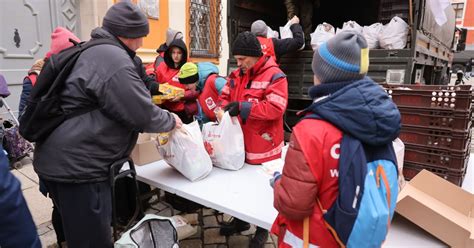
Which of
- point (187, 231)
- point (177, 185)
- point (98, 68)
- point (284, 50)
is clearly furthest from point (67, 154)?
point (284, 50)

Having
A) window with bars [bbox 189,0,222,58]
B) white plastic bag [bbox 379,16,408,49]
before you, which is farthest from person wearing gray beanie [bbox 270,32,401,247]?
window with bars [bbox 189,0,222,58]

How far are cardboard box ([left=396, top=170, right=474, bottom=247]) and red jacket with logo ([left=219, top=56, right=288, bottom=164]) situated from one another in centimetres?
94

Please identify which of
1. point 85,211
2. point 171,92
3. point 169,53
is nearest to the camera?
point 85,211

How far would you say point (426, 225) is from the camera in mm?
1522

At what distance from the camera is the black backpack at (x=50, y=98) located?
5.49 ft

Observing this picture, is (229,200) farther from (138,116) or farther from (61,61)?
(61,61)

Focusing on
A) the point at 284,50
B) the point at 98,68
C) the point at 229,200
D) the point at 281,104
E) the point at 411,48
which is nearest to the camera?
the point at 98,68

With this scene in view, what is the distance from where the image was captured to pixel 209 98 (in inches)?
113

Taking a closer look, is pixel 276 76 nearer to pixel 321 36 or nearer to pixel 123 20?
pixel 123 20

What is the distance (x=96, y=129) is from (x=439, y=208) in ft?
6.03

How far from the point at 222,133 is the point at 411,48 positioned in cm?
223

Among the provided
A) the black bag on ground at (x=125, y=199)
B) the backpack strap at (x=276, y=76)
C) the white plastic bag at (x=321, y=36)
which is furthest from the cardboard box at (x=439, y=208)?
the white plastic bag at (x=321, y=36)

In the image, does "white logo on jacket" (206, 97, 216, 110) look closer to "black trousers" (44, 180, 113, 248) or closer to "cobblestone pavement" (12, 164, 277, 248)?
"cobblestone pavement" (12, 164, 277, 248)

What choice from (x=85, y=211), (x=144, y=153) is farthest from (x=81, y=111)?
(x=144, y=153)
